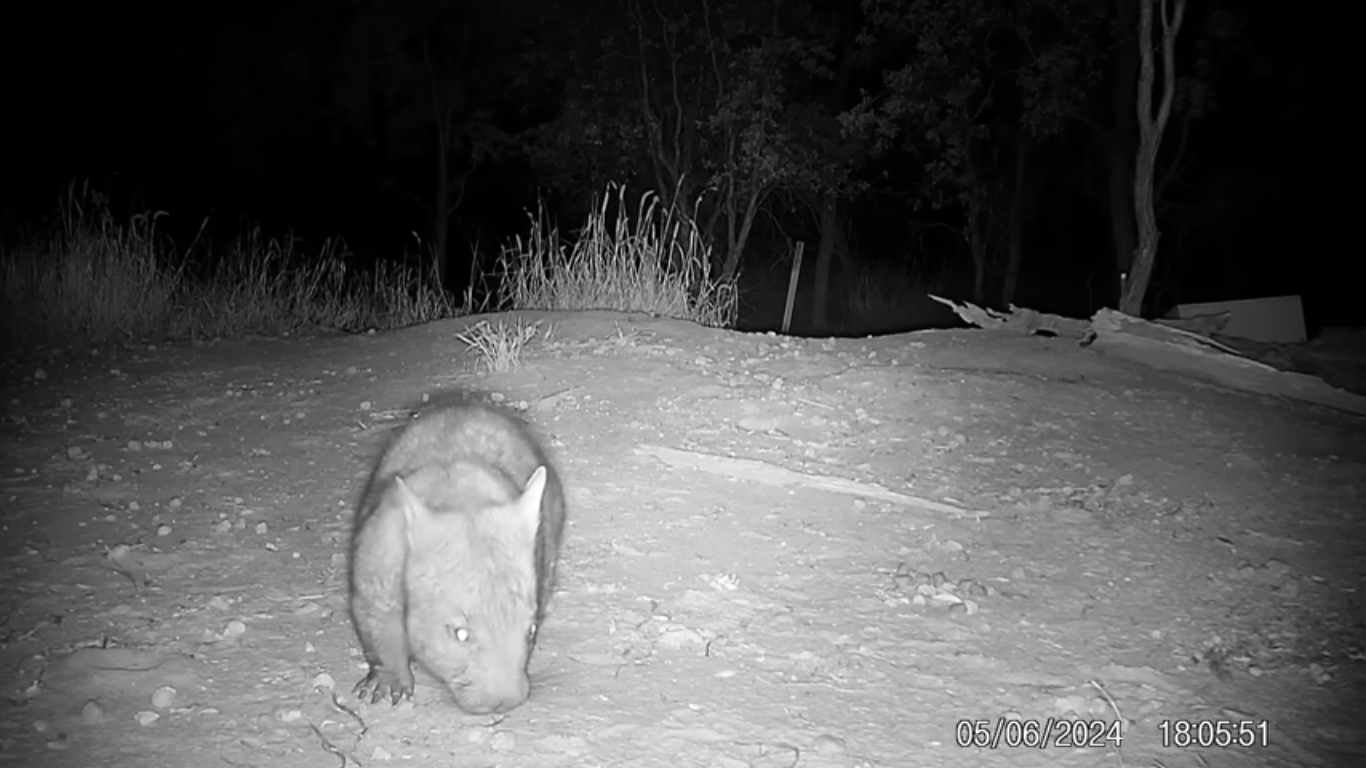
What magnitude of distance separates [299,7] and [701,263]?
16.7 metres

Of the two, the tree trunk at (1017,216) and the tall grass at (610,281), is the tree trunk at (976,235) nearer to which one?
the tree trunk at (1017,216)

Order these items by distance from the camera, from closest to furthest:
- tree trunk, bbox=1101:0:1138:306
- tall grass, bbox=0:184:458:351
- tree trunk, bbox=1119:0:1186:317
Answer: tall grass, bbox=0:184:458:351 → tree trunk, bbox=1119:0:1186:317 → tree trunk, bbox=1101:0:1138:306

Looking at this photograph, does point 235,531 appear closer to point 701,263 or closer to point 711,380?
point 711,380

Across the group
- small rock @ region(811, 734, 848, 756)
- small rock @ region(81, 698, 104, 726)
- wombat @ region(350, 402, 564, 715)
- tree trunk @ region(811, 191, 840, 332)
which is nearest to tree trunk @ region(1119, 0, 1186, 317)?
wombat @ region(350, 402, 564, 715)

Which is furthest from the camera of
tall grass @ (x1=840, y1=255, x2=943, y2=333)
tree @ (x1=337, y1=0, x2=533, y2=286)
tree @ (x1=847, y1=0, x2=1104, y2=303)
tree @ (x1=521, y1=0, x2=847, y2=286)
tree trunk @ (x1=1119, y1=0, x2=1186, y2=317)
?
tree @ (x1=337, y1=0, x2=533, y2=286)

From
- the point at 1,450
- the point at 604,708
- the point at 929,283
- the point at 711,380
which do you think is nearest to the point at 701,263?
the point at 711,380

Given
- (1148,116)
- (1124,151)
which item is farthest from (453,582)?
(1124,151)

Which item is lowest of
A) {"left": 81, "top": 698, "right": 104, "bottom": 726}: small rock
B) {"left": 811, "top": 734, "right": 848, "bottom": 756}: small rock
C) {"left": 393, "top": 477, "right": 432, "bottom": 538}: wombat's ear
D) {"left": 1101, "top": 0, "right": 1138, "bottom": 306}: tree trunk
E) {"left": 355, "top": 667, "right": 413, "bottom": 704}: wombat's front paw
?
{"left": 81, "top": 698, "right": 104, "bottom": 726}: small rock

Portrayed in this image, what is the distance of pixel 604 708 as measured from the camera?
3.40 m

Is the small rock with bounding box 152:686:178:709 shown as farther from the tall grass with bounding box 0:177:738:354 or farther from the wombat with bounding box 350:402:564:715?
the tall grass with bounding box 0:177:738:354

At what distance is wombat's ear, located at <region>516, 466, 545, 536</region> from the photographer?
3.29m

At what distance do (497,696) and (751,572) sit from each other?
160 centimetres

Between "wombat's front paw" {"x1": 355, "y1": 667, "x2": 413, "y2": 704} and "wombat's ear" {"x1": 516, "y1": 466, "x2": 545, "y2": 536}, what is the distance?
61cm

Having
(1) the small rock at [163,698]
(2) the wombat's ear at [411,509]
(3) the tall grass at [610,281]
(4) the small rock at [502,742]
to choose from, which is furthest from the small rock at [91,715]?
(3) the tall grass at [610,281]
